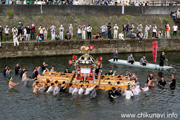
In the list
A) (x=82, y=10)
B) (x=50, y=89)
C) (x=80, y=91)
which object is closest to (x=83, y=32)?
(x=82, y=10)

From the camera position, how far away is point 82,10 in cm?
5775

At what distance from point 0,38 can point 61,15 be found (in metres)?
12.3

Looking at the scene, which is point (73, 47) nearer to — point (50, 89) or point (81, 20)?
point (81, 20)

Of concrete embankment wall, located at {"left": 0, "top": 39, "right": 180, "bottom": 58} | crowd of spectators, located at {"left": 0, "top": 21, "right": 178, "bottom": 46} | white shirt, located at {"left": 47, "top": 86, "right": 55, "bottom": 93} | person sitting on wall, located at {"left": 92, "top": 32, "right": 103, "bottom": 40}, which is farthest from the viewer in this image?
person sitting on wall, located at {"left": 92, "top": 32, "right": 103, "bottom": 40}

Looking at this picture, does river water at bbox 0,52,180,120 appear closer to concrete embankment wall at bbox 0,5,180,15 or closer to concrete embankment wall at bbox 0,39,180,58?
concrete embankment wall at bbox 0,39,180,58

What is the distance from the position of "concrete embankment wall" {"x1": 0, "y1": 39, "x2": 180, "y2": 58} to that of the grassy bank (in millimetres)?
5301

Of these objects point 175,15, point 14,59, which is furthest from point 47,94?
point 175,15

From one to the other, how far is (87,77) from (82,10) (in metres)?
27.3

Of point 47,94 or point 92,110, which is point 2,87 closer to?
point 47,94

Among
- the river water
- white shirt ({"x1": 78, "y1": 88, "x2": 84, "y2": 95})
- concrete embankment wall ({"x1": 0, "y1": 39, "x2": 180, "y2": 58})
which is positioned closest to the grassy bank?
concrete embankment wall ({"x1": 0, "y1": 39, "x2": 180, "y2": 58})

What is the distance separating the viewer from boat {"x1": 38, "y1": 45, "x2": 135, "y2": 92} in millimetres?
31266

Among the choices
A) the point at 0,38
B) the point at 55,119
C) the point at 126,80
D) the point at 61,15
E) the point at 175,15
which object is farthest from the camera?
the point at 175,15

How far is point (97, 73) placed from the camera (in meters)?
36.0

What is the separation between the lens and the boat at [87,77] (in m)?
31.3
